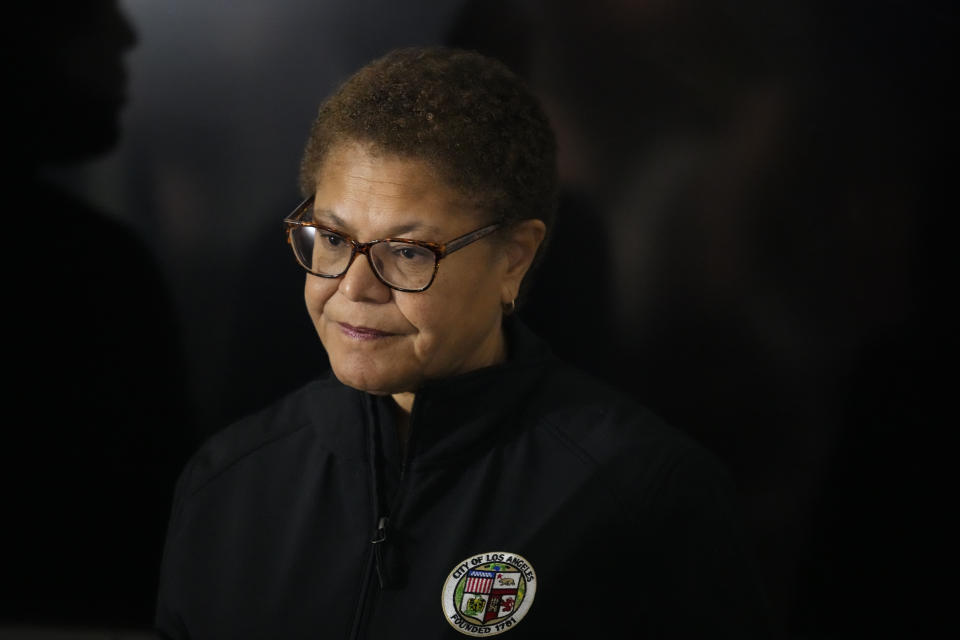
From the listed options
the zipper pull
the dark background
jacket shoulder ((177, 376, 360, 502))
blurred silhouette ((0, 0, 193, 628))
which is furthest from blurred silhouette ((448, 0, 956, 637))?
blurred silhouette ((0, 0, 193, 628))

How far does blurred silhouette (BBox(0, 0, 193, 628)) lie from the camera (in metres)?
1.80

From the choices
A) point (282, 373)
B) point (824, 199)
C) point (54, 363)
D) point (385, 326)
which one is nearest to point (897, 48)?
point (824, 199)

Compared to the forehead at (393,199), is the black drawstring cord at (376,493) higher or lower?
lower

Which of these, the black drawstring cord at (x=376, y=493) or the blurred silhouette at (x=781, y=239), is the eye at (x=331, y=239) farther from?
the blurred silhouette at (x=781, y=239)

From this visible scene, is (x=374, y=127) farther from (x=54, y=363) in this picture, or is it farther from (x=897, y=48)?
(x=54, y=363)

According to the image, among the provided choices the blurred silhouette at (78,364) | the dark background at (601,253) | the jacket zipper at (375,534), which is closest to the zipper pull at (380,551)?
the jacket zipper at (375,534)

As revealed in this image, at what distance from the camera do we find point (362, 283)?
3.79ft

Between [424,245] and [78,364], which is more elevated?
[424,245]

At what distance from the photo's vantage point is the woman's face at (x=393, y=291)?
114 centimetres

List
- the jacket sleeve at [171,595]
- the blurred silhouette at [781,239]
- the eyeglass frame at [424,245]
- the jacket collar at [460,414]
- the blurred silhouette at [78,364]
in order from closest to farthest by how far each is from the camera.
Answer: the eyeglass frame at [424,245]
the jacket collar at [460,414]
the jacket sleeve at [171,595]
the blurred silhouette at [781,239]
the blurred silhouette at [78,364]

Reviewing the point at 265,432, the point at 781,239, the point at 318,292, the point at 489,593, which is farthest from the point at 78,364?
the point at 781,239

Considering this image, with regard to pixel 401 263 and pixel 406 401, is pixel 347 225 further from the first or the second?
pixel 406 401

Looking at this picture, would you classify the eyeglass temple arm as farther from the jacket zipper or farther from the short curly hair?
the jacket zipper

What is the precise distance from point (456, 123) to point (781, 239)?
79 cm
